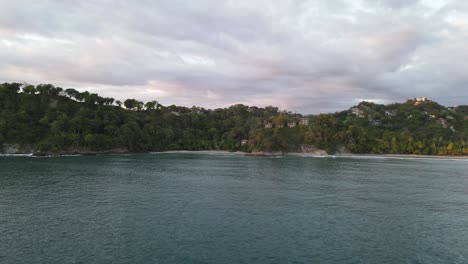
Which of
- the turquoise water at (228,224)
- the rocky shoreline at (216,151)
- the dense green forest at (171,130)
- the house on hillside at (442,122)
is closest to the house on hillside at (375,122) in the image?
the dense green forest at (171,130)

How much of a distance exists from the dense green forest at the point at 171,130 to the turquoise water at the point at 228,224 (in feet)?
286

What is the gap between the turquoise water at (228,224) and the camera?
813 inches

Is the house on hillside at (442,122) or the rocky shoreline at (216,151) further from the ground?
the house on hillside at (442,122)

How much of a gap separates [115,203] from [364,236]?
90.3 feet

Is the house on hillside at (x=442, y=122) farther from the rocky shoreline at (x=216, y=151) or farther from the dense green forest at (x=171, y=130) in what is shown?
the rocky shoreline at (x=216, y=151)

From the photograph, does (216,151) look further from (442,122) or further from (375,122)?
(442,122)

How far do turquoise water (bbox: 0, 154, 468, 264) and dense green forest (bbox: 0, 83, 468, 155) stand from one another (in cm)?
8702

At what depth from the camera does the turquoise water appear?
67.8ft

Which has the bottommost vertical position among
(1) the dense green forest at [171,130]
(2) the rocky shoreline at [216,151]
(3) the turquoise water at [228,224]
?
(3) the turquoise water at [228,224]

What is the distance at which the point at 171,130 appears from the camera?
171 m

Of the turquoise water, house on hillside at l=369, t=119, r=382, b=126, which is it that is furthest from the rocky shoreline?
the turquoise water

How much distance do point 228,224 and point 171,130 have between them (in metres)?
148

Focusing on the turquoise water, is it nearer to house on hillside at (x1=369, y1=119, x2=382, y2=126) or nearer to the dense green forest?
the dense green forest

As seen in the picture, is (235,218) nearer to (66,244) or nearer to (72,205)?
(66,244)
